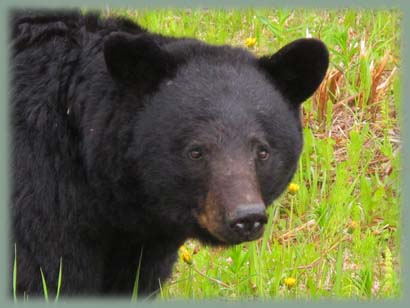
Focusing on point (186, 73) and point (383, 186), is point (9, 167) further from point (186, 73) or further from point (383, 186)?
point (383, 186)

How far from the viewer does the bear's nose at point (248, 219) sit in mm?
4496

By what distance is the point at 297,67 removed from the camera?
527 cm

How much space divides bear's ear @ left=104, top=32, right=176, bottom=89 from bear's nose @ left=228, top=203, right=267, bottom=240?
3.05 ft

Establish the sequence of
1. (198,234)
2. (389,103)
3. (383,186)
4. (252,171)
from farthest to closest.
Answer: (389,103) → (383,186) → (198,234) → (252,171)

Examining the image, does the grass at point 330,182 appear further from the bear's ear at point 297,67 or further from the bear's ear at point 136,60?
the bear's ear at point 136,60

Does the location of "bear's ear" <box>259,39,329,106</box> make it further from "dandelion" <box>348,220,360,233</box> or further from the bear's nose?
"dandelion" <box>348,220,360,233</box>

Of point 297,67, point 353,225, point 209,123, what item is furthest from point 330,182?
point 209,123

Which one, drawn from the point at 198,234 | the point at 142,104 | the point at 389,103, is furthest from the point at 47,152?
the point at 389,103

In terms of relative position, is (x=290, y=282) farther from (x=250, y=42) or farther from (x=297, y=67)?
(x=250, y=42)

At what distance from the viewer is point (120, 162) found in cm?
503

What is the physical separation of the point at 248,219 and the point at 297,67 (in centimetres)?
110

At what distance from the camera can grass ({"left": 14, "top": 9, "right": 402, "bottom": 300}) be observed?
5863mm

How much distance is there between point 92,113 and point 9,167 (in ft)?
1.63

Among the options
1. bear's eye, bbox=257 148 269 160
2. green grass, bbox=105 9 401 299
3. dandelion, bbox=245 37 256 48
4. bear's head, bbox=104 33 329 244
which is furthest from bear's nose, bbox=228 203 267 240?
dandelion, bbox=245 37 256 48
